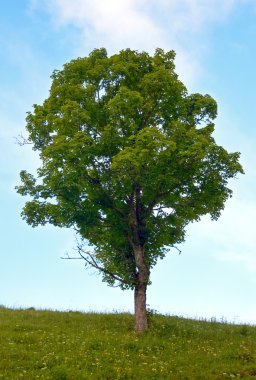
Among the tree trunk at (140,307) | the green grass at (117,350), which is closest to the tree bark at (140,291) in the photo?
the tree trunk at (140,307)

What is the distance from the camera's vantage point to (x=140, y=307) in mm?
27094

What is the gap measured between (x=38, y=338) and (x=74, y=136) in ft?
35.3

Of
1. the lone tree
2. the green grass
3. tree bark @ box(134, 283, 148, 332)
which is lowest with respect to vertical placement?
the green grass

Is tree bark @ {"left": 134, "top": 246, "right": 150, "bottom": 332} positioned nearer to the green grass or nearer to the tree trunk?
the tree trunk

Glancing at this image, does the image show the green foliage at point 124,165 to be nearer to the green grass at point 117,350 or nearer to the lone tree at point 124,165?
the lone tree at point 124,165

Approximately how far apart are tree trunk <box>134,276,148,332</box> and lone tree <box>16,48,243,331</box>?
0.06 meters

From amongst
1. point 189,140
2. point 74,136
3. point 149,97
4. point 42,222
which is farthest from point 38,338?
point 149,97

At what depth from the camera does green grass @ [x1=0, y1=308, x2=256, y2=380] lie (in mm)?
19062

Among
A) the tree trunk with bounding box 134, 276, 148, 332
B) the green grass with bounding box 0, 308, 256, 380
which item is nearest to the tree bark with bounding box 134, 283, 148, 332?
the tree trunk with bounding box 134, 276, 148, 332

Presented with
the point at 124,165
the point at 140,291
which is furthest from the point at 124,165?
the point at 140,291

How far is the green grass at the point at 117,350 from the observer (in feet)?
62.5

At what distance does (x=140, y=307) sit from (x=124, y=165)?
27.1 feet

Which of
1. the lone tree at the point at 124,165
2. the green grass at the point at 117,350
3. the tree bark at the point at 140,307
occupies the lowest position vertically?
the green grass at the point at 117,350

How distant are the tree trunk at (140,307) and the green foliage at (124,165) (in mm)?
591
